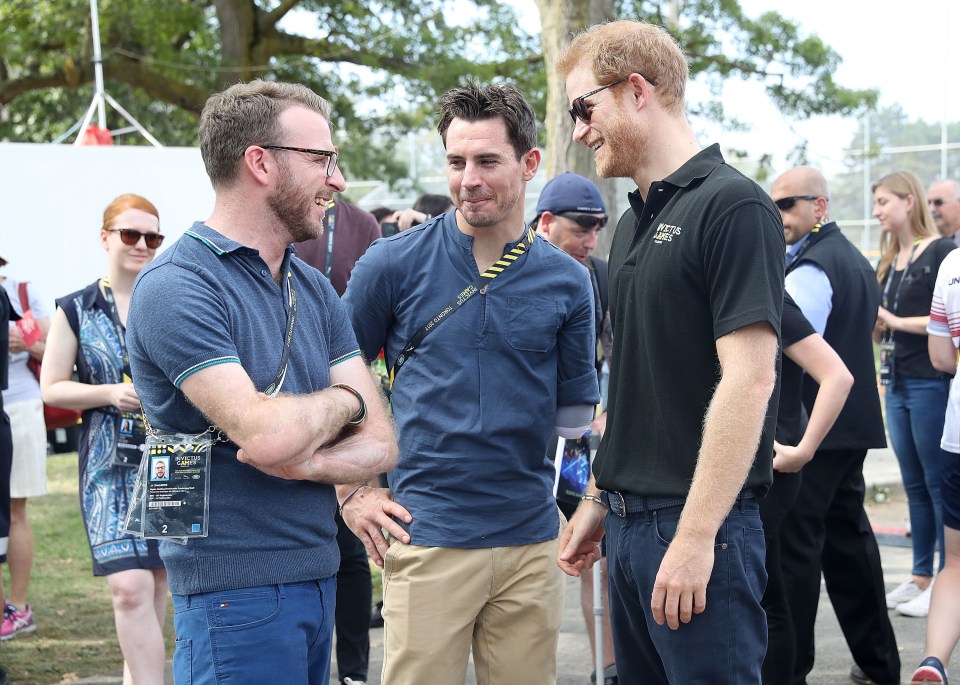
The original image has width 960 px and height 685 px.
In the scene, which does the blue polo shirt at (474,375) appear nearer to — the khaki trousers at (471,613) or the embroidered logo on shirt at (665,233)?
the khaki trousers at (471,613)

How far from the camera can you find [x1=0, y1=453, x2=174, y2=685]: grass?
527cm

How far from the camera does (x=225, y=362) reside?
225cm

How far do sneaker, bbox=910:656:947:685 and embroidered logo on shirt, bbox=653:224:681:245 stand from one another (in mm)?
2763

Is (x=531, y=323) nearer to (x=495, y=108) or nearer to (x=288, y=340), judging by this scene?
(x=495, y=108)

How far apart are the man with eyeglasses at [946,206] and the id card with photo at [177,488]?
6.45 metres

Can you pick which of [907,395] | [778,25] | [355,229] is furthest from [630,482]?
[778,25]

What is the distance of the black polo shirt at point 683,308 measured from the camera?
2381mm

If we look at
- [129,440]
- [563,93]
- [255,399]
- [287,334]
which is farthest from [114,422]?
[563,93]

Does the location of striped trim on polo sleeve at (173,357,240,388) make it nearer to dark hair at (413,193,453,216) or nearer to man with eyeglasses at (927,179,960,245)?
dark hair at (413,193,453,216)

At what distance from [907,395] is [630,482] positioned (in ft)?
14.3

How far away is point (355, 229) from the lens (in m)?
5.32

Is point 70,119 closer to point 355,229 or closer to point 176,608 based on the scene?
point 355,229

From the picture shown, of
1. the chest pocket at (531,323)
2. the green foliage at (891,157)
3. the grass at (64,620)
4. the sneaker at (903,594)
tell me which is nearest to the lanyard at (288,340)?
the chest pocket at (531,323)

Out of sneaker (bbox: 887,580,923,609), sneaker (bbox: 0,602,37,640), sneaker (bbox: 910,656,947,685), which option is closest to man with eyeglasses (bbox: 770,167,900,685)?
sneaker (bbox: 910,656,947,685)
